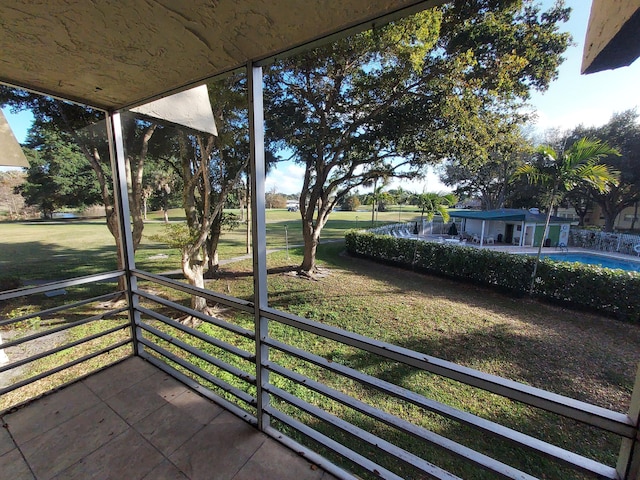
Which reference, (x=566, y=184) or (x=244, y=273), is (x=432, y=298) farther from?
(x=244, y=273)

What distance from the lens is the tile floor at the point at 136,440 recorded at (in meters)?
1.24

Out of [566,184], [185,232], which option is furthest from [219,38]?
[566,184]

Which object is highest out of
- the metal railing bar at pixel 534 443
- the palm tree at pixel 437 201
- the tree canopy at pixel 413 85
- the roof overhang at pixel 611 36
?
the tree canopy at pixel 413 85

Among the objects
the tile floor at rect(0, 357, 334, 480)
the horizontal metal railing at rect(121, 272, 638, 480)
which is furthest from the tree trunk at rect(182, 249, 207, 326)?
the horizontal metal railing at rect(121, 272, 638, 480)

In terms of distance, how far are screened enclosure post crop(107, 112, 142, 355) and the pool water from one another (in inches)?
371

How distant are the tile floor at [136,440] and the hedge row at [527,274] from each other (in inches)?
237

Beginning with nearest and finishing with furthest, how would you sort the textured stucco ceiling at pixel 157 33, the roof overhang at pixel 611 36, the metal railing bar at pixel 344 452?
the roof overhang at pixel 611 36
the textured stucco ceiling at pixel 157 33
the metal railing bar at pixel 344 452

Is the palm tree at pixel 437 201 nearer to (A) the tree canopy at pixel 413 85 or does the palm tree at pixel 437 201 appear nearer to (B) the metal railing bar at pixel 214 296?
(A) the tree canopy at pixel 413 85

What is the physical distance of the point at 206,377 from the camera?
1.63 m

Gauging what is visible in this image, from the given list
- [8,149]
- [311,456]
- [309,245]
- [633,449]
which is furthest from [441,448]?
[309,245]

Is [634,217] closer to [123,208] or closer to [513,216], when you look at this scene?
[513,216]

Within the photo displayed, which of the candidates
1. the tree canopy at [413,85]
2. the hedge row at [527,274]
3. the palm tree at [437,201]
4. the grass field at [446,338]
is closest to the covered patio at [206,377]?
the grass field at [446,338]

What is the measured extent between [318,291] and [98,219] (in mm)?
4699

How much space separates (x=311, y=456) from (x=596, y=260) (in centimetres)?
1225
